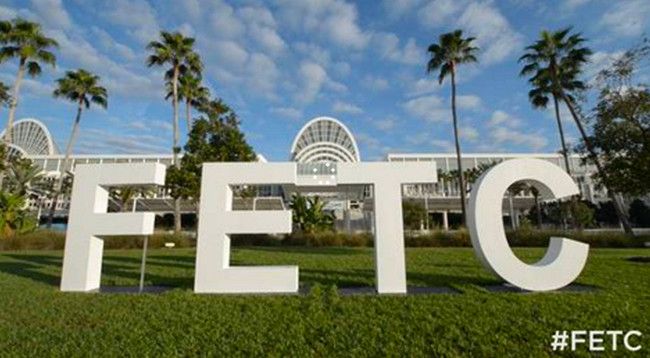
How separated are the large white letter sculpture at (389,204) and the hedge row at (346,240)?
13290mm

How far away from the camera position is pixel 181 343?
4.06 m

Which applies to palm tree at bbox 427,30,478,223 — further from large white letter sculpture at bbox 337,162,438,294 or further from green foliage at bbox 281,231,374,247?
large white letter sculpture at bbox 337,162,438,294

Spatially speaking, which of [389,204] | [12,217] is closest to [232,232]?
[389,204]

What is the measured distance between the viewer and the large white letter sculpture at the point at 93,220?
7.21 meters

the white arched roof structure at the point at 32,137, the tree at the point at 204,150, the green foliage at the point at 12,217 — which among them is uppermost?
the white arched roof structure at the point at 32,137

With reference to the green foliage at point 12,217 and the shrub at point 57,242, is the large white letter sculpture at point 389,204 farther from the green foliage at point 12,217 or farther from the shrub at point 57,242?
the green foliage at point 12,217

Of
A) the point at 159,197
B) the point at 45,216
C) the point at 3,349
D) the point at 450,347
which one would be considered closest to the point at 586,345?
the point at 450,347

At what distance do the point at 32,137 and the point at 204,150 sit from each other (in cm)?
8430

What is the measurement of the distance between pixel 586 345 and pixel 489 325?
3.39ft

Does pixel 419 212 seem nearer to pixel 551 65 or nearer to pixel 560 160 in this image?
pixel 551 65

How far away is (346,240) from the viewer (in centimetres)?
2055

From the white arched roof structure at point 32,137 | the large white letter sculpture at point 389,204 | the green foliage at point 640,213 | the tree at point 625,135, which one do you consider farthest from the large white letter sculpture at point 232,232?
the white arched roof structure at point 32,137

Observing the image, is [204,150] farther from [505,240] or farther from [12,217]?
[505,240]

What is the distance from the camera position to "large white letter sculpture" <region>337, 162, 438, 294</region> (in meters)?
6.88
